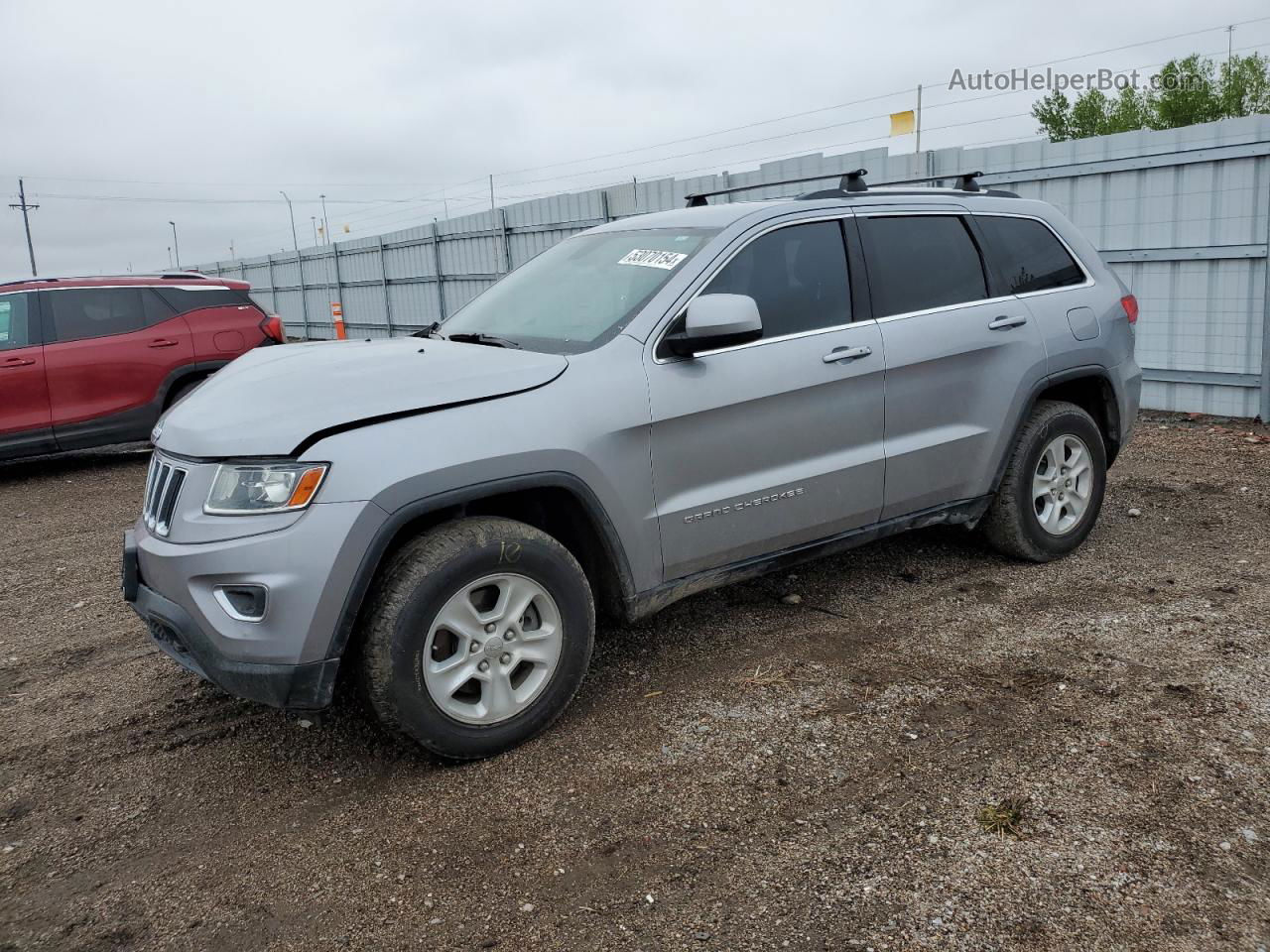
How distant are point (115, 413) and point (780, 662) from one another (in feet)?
23.7

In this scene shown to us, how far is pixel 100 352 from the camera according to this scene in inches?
353

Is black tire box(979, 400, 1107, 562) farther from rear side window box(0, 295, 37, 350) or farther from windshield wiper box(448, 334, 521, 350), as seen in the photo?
rear side window box(0, 295, 37, 350)

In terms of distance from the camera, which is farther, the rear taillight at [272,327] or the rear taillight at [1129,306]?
the rear taillight at [272,327]

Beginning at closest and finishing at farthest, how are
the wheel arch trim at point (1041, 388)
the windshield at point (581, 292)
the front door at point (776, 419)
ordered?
the front door at point (776, 419) → the windshield at point (581, 292) → the wheel arch trim at point (1041, 388)

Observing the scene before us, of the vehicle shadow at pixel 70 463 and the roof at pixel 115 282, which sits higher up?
the roof at pixel 115 282

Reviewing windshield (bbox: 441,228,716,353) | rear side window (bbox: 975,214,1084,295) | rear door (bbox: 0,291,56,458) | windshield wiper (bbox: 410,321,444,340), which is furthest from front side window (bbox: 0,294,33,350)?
rear side window (bbox: 975,214,1084,295)

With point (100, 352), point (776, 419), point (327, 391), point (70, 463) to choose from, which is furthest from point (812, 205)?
point (70, 463)

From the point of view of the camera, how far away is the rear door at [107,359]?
8.84m

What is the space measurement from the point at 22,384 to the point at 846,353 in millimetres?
7508

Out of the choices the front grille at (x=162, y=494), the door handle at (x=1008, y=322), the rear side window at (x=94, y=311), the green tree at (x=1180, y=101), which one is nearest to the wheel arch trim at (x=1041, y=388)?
the door handle at (x=1008, y=322)

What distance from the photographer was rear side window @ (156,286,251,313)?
949 centimetres

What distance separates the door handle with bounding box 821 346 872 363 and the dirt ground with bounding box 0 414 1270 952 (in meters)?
1.17

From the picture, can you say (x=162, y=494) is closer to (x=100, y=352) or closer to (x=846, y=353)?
(x=846, y=353)

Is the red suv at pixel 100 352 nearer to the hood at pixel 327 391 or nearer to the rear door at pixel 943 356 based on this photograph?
the hood at pixel 327 391
